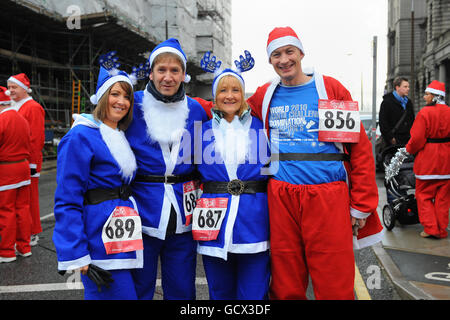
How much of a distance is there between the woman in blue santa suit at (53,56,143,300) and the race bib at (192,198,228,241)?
1.29 feet

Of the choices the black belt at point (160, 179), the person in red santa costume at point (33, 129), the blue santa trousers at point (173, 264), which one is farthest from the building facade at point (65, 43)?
the blue santa trousers at point (173, 264)

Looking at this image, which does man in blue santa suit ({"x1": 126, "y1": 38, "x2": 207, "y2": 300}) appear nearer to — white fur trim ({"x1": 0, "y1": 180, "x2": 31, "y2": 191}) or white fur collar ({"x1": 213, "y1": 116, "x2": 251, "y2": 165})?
white fur collar ({"x1": 213, "y1": 116, "x2": 251, "y2": 165})

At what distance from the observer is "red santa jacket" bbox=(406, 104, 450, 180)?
532cm

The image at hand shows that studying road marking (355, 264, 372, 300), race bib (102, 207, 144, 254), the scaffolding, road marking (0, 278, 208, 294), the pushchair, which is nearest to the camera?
race bib (102, 207, 144, 254)

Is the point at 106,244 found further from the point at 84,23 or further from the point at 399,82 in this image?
the point at 84,23

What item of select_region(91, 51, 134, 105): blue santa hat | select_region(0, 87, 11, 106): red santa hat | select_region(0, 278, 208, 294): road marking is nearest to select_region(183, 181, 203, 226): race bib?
select_region(91, 51, 134, 105): blue santa hat

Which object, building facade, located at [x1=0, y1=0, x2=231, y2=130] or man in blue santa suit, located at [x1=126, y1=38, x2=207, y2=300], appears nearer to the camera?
man in blue santa suit, located at [x1=126, y1=38, x2=207, y2=300]

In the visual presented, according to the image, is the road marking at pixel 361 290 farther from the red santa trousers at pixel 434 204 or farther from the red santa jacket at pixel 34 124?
the red santa jacket at pixel 34 124

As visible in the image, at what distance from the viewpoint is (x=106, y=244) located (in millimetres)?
2373

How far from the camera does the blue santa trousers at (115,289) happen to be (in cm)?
237

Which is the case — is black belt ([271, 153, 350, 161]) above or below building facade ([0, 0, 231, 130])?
below

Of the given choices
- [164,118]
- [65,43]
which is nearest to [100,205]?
[164,118]

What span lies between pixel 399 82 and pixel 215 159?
16.3 feet
